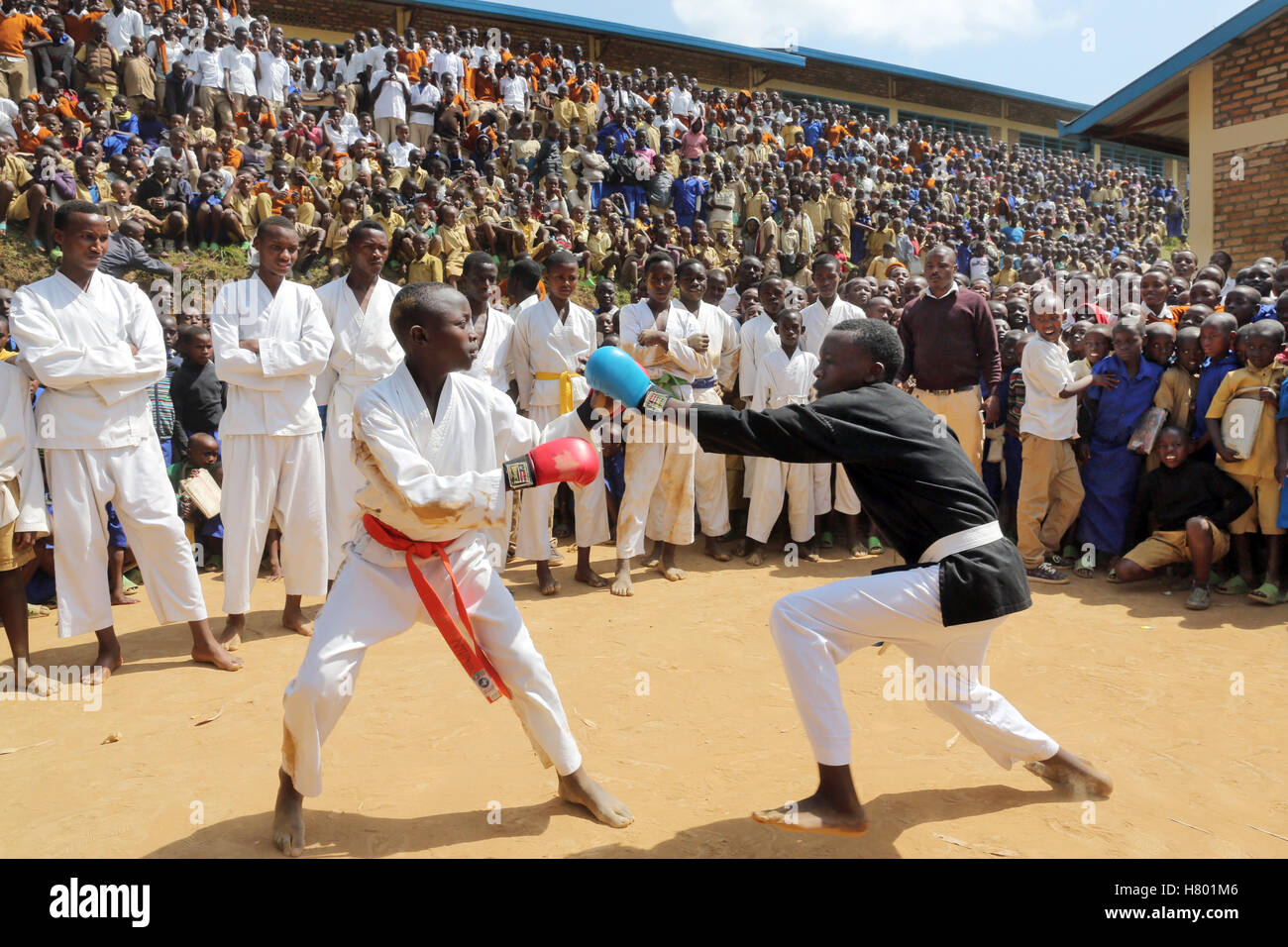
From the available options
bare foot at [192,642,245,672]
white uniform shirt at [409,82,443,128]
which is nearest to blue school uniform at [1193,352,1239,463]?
bare foot at [192,642,245,672]

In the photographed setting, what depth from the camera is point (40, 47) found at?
13.1m

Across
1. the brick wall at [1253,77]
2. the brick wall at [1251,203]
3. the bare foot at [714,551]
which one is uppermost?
the brick wall at [1253,77]

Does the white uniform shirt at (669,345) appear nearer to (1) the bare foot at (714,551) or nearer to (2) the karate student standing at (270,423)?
(1) the bare foot at (714,551)

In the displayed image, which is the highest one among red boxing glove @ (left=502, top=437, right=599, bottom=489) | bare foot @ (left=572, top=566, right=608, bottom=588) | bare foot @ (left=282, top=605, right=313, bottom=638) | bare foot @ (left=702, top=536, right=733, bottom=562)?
red boxing glove @ (left=502, top=437, right=599, bottom=489)

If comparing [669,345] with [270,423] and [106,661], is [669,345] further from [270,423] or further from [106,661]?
[106,661]

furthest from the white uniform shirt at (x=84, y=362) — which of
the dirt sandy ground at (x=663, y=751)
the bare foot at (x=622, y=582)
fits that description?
the bare foot at (x=622, y=582)

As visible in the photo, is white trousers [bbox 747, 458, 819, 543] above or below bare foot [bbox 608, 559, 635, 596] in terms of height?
above

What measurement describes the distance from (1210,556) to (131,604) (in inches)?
270

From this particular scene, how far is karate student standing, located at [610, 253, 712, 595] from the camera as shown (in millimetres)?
6309

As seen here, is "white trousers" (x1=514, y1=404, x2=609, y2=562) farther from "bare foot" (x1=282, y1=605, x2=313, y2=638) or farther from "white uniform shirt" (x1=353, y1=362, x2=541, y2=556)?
"white uniform shirt" (x1=353, y1=362, x2=541, y2=556)

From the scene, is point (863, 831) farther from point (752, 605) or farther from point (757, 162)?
point (757, 162)

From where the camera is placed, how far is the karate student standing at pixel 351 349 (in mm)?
5488

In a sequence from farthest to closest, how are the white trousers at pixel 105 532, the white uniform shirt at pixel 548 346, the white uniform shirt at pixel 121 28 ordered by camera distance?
the white uniform shirt at pixel 121 28, the white uniform shirt at pixel 548 346, the white trousers at pixel 105 532

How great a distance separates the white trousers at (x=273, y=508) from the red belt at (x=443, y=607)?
2.35m
